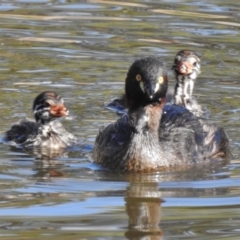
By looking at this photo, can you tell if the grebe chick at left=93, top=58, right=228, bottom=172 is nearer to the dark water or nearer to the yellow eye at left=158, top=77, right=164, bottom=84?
the yellow eye at left=158, top=77, right=164, bottom=84

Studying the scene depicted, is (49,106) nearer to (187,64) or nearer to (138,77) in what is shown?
(138,77)

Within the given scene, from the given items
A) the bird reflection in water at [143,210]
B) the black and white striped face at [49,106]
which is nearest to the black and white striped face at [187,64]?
the black and white striped face at [49,106]

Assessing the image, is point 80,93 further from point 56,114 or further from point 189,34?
point 189,34

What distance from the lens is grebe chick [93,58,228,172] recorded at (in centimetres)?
1036

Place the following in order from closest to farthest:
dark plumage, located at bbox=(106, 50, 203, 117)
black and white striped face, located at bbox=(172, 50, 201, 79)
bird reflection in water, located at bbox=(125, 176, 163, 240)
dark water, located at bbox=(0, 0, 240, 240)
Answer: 1. bird reflection in water, located at bbox=(125, 176, 163, 240)
2. dark water, located at bbox=(0, 0, 240, 240)
3. dark plumage, located at bbox=(106, 50, 203, 117)
4. black and white striped face, located at bbox=(172, 50, 201, 79)

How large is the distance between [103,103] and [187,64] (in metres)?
1.21

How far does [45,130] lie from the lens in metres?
12.0

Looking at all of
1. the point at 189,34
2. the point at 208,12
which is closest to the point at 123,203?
the point at 189,34

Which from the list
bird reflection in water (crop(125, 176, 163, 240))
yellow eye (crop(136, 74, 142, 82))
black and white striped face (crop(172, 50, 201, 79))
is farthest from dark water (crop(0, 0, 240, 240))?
yellow eye (crop(136, 74, 142, 82))

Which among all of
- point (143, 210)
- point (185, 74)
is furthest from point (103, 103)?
point (143, 210)

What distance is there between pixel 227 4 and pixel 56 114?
7.21 meters

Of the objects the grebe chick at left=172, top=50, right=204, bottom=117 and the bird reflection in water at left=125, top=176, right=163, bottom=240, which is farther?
the grebe chick at left=172, top=50, right=204, bottom=117

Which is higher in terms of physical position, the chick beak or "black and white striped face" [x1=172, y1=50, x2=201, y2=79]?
the chick beak

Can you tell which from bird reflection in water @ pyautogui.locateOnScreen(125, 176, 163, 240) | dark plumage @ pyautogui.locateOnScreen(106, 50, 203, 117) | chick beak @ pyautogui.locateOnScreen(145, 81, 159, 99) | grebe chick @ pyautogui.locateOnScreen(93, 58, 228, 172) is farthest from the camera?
dark plumage @ pyautogui.locateOnScreen(106, 50, 203, 117)
